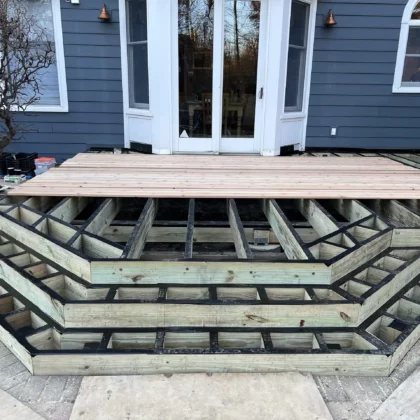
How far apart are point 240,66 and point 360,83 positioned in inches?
72.9

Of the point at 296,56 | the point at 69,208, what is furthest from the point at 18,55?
the point at 296,56

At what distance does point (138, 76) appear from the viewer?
5.24 metres

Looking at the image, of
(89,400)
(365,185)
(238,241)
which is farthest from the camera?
(365,185)

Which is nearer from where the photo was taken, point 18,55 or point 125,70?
point 18,55

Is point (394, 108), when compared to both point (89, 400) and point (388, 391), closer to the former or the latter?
point (388, 391)

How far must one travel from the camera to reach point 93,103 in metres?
5.41

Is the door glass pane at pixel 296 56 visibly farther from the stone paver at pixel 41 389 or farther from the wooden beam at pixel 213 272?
the stone paver at pixel 41 389

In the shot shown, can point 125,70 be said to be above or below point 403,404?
above

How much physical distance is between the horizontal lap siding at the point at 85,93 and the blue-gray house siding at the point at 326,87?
1cm

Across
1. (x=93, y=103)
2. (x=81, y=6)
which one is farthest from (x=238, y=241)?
(x=81, y=6)

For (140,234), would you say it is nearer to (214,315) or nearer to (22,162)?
(214,315)

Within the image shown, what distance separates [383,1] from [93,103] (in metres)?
4.18

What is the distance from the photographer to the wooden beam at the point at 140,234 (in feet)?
7.57

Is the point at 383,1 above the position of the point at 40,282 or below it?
above
